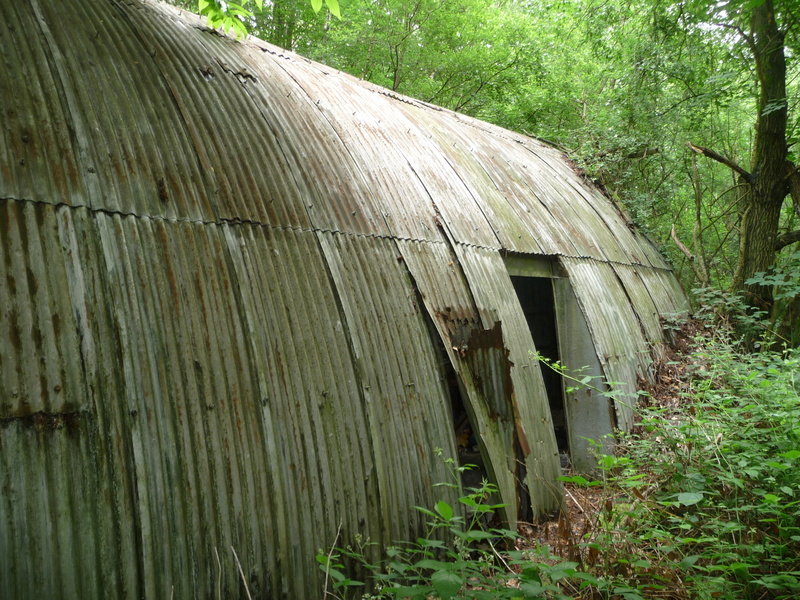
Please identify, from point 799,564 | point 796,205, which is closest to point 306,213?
point 799,564

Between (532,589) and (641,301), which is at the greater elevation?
(641,301)

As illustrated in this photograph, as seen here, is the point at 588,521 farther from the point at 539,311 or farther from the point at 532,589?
the point at 539,311

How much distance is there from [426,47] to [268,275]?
1661 cm

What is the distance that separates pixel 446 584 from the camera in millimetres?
2561

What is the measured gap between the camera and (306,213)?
451 centimetres

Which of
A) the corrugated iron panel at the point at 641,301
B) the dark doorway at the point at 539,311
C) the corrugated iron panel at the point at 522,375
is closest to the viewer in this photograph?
the corrugated iron panel at the point at 522,375

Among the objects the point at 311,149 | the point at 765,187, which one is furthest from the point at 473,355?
the point at 765,187

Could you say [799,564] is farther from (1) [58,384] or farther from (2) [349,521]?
(1) [58,384]

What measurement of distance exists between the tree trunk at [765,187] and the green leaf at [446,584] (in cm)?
1060

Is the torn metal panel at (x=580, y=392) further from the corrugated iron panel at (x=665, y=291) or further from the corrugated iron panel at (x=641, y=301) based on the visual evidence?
the corrugated iron panel at (x=665, y=291)

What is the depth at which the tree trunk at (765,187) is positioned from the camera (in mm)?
10703

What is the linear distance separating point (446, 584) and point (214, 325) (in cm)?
199

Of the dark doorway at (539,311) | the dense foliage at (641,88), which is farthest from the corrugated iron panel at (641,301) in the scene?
the dense foliage at (641,88)

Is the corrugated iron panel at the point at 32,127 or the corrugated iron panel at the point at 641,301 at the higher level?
the corrugated iron panel at the point at 32,127
